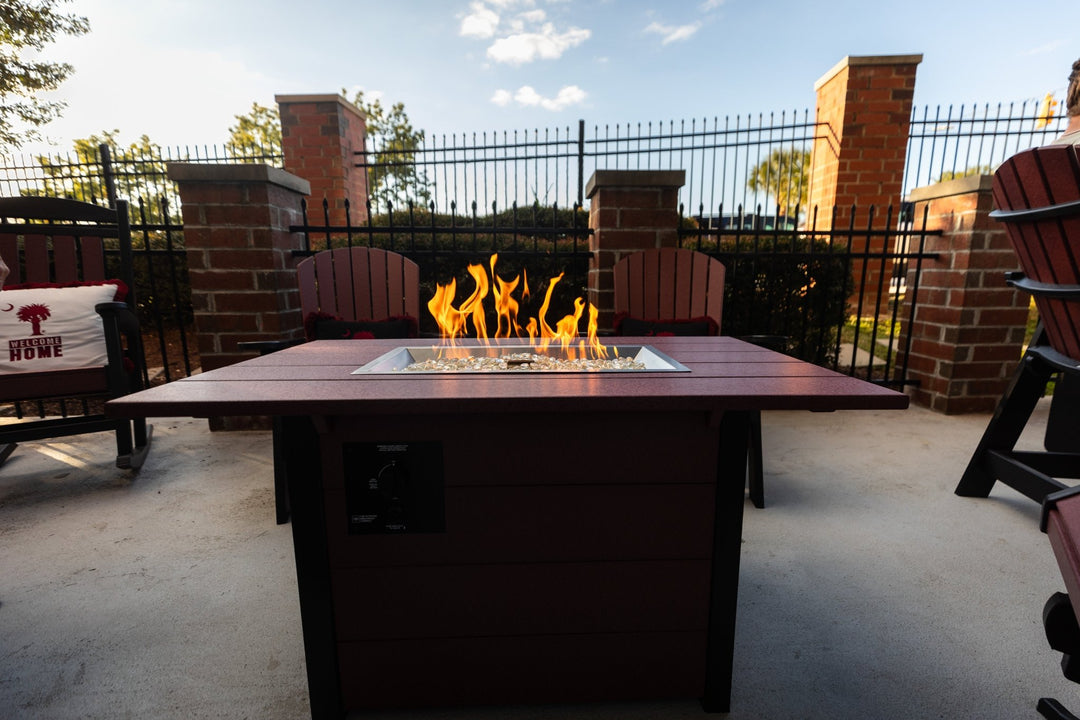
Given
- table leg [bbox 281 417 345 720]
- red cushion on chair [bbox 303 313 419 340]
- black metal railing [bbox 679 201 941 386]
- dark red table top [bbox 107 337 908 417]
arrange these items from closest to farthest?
dark red table top [bbox 107 337 908 417] < table leg [bbox 281 417 345 720] < red cushion on chair [bbox 303 313 419 340] < black metal railing [bbox 679 201 941 386]

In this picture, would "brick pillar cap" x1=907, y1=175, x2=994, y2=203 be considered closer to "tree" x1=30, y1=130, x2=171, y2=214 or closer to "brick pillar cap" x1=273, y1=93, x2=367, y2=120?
"brick pillar cap" x1=273, y1=93, x2=367, y2=120

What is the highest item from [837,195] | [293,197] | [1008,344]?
[837,195]

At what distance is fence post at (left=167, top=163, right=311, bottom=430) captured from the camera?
2.66 m

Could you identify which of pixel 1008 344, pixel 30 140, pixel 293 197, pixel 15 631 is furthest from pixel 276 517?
pixel 30 140

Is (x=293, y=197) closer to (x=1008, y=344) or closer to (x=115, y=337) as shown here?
(x=115, y=337)

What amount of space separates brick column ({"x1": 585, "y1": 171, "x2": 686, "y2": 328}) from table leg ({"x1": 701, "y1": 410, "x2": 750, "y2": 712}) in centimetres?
204

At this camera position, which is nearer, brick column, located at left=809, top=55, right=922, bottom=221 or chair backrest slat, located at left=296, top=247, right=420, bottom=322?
chair backrest slat, located at left=296, top=247, right=420, bottom=322

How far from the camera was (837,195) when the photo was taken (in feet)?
20.5

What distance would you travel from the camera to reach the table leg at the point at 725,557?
3.32ft

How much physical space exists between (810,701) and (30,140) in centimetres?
1558

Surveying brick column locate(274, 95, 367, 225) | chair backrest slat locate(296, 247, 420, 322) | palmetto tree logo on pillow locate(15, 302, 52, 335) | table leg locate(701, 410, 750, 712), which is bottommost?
table leg locate(701, 410, 750, 712)

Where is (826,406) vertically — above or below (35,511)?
above

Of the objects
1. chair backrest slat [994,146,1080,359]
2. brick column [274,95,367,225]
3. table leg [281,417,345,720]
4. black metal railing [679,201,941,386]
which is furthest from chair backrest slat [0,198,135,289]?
brick column [274,95,367,225]

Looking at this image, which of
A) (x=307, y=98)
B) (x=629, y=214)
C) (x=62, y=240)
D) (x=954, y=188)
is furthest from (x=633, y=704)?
(x=307, y=98)
